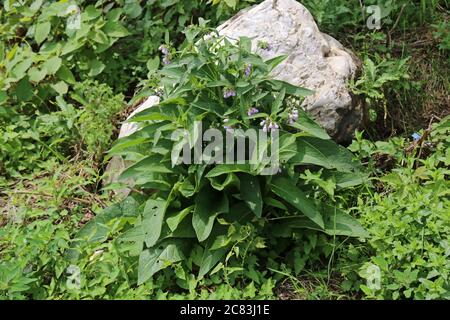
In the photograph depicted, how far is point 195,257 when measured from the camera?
3.82 meters

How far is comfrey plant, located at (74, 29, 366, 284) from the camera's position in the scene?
3707mm

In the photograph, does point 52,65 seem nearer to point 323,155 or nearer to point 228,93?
point 228,93

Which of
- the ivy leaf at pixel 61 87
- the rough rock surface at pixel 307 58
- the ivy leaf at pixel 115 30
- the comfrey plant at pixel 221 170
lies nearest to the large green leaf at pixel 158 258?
the comfrey plant at pixel 221 170

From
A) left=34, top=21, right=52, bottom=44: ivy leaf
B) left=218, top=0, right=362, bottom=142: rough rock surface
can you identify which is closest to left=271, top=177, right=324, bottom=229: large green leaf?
left=218, top=0, right=362, bottom=142: rough rock surface

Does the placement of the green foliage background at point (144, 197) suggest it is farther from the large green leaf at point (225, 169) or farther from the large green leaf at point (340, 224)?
the large green leaf at point (225, 169)

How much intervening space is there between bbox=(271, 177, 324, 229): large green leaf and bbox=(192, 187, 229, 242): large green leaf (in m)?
0.27

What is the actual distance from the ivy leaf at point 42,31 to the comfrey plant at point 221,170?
1.69m

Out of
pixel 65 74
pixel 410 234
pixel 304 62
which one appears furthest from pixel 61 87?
pixel 410 234

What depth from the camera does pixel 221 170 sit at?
12.0ft

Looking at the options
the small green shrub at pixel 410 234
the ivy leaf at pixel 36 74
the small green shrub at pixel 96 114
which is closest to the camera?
the small green shrub at pixel 410 234

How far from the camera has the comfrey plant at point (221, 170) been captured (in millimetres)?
3707

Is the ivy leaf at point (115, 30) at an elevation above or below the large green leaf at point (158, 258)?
above

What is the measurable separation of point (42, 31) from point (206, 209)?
226 cm

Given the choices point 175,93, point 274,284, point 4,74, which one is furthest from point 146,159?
point 4,74
